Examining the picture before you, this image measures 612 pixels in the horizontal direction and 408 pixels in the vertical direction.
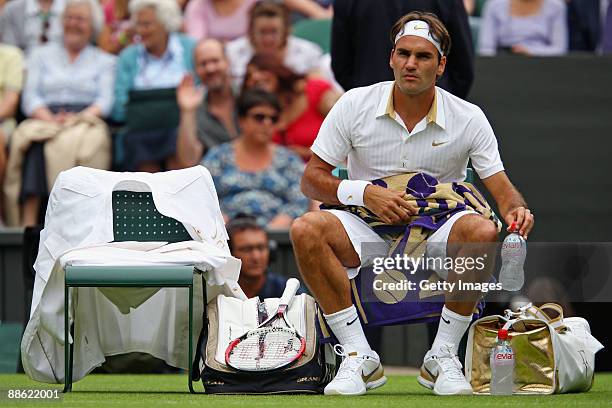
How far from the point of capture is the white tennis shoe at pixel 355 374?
214 inches

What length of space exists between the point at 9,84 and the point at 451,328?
5.52 meters

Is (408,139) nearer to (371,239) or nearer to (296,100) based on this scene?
(371,239)

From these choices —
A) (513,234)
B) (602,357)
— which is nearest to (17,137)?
(602,357)

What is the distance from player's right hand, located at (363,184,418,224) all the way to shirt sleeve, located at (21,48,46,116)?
4973 mm

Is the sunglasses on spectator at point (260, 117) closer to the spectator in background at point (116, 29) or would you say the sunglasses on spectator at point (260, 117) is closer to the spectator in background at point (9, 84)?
the spectator in background at point (116, 29)

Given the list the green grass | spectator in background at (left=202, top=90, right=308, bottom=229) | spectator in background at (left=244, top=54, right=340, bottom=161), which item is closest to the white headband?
the green grass

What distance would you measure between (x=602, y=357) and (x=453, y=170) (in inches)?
95.5

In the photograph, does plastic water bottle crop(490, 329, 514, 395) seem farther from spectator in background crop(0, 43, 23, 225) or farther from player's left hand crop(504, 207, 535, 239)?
spectator in background crop(0, 43, 23, 225)

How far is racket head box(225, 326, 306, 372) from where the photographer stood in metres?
5.50

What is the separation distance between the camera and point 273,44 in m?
9.99

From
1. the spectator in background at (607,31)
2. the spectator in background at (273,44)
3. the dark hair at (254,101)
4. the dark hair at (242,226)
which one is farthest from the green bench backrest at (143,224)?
the spectator in background at (607,31)

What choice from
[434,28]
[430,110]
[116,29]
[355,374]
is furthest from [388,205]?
[116,29]

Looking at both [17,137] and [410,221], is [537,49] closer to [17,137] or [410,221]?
[17,137]

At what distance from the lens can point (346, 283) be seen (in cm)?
558
